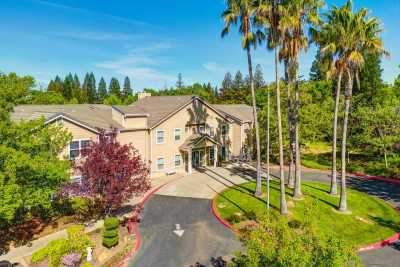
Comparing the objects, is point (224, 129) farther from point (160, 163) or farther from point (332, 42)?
point (332, 42)

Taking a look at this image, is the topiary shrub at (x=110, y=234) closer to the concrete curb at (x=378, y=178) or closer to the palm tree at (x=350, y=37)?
the palm tree at (x=350, y=37)

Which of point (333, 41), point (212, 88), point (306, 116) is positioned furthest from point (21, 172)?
point (212, 88)

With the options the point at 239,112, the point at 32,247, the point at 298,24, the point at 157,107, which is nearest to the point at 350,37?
the point at 298,24

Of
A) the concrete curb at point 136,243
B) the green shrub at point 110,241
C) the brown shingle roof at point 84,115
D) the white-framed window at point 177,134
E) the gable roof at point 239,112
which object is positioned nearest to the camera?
the concrete curb at point 136,243

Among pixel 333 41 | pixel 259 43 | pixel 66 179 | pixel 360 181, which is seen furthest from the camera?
pixel 360 181

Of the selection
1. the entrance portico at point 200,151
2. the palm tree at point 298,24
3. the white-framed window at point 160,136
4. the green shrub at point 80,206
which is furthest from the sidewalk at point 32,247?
the palm tree at point 298,24

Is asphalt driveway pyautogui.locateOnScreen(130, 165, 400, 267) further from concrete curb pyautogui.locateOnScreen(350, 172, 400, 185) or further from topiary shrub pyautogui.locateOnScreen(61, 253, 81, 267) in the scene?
topiary shrub pyautogui.locateOnScreen(61, 253, 81, 267)

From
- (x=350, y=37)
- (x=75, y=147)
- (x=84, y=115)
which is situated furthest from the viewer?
(x=84, y=115)

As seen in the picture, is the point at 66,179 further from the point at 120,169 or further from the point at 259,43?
the point at 259,43
